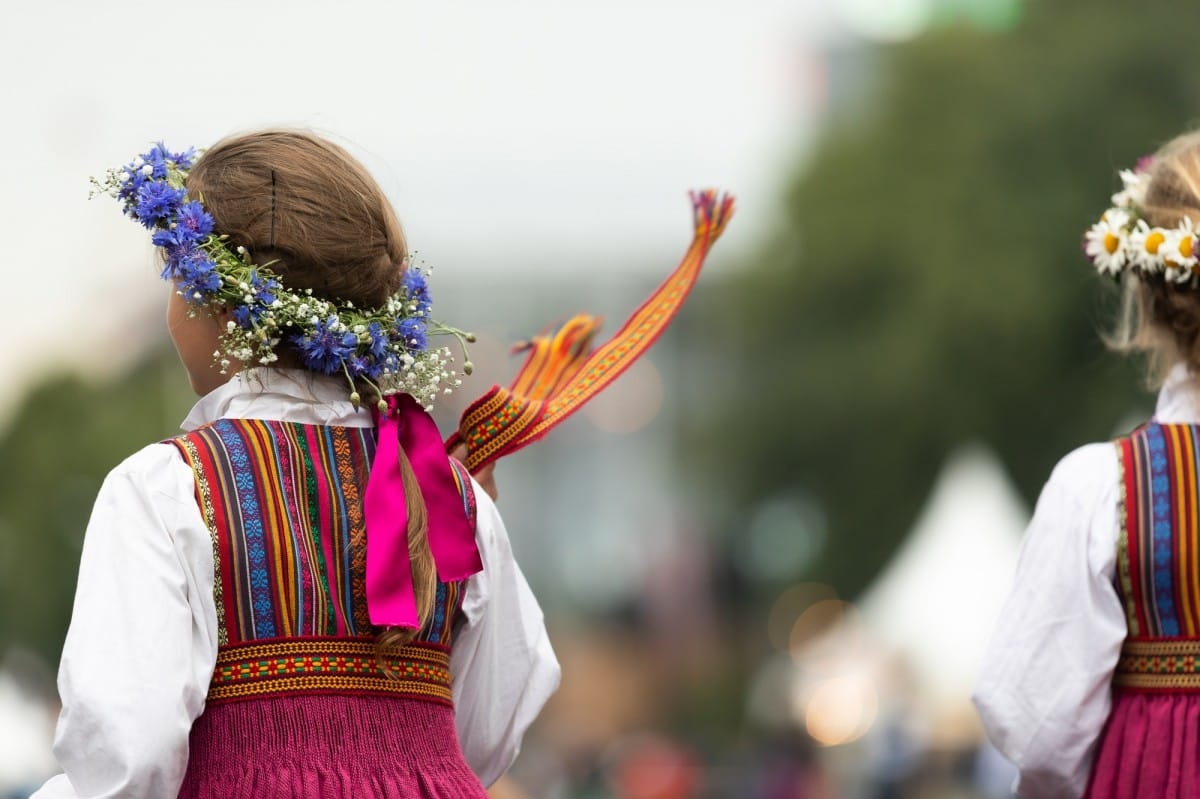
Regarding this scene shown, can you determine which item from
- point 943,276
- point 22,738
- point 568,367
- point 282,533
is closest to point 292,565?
point 282,533

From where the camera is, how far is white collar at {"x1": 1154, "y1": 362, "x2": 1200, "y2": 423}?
4395 mm

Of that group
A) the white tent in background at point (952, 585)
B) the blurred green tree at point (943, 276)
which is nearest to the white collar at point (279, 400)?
the white tent in background at point (952, 585)

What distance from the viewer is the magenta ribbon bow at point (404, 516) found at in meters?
3.67

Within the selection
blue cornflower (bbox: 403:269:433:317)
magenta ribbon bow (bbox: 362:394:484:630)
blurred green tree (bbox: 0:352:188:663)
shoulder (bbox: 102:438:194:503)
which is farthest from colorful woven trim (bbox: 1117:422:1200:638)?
blurred green tree (bbox: 0:352:188:663)

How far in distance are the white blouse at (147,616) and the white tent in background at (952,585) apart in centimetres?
1178

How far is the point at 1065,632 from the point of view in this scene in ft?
14.3

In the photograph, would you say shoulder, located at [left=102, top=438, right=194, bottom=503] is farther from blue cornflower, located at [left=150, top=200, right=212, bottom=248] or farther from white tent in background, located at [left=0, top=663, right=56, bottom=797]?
white tent in background, located at [left=0, top=663, right=56, bottom=797]

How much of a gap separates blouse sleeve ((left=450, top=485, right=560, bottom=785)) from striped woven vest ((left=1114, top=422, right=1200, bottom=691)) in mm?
1030

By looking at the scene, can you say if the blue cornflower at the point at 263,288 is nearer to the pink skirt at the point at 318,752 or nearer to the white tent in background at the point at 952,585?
the pink skirt at the point at 318,752

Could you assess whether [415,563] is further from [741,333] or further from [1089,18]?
[741,333]

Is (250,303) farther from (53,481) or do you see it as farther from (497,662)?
(53,481)

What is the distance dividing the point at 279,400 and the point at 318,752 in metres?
0.55

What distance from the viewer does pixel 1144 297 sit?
4605 millimetres

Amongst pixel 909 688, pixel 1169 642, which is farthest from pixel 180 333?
pixel 909 688
